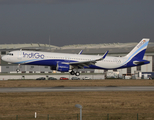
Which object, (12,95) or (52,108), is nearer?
(52,108)

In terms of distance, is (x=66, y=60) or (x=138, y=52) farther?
(x=138, y=52)

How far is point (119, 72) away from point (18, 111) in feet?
283

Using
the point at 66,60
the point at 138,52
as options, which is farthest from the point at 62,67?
the point at 138,52

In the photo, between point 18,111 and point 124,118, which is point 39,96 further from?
point 124,118

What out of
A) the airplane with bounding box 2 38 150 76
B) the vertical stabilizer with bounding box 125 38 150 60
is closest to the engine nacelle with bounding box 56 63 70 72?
the airplane with bounding box 2 38 150 76

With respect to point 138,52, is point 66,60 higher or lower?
lower

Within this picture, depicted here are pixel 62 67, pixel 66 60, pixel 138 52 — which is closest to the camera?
pixel 62 67

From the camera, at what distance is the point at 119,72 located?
376 feet

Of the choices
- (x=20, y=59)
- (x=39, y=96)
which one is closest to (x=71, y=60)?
(x=20, y=59)

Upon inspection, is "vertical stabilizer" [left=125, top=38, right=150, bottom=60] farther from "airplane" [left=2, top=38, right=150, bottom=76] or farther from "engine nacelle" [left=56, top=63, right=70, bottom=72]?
"engine nacelle" [left=56, top=63, right=70, bottom=72]

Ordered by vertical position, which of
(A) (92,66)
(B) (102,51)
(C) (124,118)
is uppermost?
(B) (102,51)

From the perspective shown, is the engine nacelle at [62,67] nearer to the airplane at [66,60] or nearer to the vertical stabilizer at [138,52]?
the airplane at [66,60]

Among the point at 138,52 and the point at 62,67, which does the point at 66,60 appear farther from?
the point at 138,52

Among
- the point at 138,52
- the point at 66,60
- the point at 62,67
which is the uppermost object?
the point at 138,52
